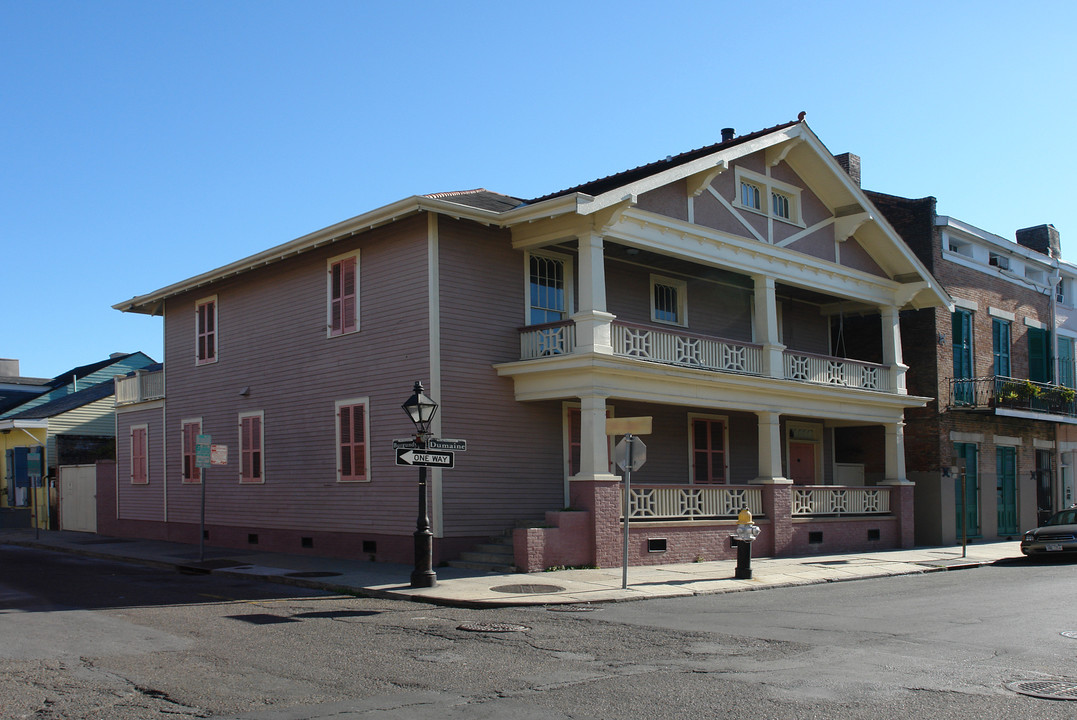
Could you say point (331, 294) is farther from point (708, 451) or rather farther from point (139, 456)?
point (139, 456)

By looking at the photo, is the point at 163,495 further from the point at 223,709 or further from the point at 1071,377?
the point at 1071,377

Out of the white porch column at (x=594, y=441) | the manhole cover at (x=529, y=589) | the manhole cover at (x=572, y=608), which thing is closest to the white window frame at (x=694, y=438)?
the white porch column at (x=594, y=441)

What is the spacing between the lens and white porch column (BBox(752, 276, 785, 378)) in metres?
21.3

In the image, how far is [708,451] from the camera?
76.6ft

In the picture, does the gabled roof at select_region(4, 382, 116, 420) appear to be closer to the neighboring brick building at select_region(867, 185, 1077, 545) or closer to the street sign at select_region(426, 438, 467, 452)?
the street sign at select_region(426, 438, 467, 452)

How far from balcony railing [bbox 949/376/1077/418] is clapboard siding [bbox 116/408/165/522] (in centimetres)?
2116

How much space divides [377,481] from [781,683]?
482 inches

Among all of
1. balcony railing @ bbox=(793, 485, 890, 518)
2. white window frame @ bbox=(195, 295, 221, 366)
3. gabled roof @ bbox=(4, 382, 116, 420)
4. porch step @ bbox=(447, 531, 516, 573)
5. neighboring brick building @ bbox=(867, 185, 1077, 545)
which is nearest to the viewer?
porch step @ bbox=(447, 531, 516, 573)

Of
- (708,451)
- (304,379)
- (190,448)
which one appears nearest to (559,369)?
(304,379)

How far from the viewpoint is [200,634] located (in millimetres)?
10609

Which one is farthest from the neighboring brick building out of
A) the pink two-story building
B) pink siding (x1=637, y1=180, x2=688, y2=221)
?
pink siding (x1=637, y1=180, x2=688, y2=221)

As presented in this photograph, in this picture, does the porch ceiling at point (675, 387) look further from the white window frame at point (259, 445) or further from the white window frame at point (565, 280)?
the white window frame at point (259, 445)

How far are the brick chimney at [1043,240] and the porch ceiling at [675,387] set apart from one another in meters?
13.0

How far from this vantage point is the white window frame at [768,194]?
21.7 meters
